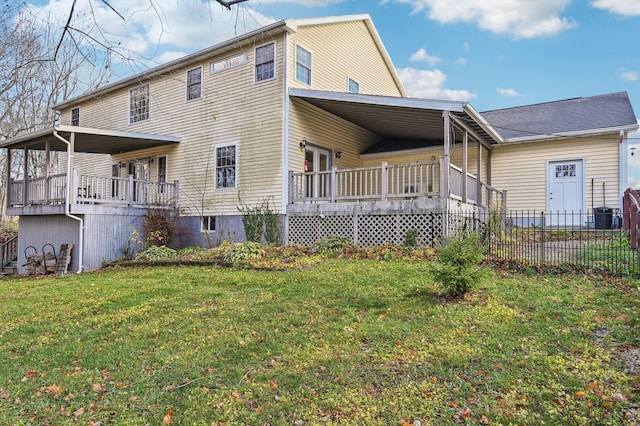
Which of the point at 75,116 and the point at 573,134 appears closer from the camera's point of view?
the point at 573,134

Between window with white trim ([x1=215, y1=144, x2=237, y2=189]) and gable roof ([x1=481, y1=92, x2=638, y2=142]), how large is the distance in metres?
8.65

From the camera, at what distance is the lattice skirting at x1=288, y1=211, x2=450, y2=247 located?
956 cm

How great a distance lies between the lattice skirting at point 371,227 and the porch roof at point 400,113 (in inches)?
104

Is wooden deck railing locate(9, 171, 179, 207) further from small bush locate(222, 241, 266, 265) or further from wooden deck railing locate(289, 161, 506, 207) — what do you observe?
wooden deck railing locate(289, 161, 506, 207)

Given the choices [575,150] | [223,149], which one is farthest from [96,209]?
[575,150]

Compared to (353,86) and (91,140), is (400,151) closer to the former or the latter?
(353,86)

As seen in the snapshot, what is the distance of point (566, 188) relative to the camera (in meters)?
13.1

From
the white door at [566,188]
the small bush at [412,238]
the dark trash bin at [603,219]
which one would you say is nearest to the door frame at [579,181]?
the white door at [566,188]

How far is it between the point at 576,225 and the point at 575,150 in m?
2.38

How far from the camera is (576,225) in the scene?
13148mm

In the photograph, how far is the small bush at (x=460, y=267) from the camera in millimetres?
5430

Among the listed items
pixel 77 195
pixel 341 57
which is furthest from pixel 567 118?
pixel 77 195

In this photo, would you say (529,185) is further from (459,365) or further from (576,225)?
(459,365)

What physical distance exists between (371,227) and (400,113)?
3.36 meters
